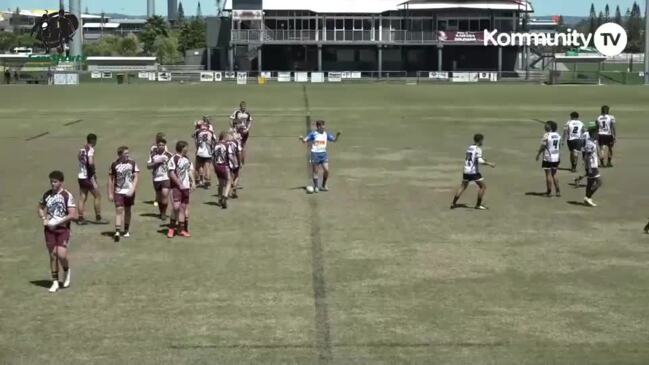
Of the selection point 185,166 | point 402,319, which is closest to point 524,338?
point 402,319

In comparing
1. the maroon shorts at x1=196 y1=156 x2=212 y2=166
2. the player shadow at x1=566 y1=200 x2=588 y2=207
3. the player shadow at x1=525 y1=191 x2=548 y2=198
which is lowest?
the player shadow at x1=566 y1=200 x2=588 y2=207

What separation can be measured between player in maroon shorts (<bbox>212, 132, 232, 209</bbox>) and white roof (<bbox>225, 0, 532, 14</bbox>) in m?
86.6

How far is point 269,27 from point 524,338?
99931mm

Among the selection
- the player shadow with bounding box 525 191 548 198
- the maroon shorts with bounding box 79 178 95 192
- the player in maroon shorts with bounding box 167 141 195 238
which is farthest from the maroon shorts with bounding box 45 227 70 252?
the player shadow with bounding box 525 191 548 198

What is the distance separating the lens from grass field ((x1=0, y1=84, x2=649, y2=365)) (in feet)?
34.9

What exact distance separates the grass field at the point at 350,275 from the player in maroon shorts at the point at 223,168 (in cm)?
40

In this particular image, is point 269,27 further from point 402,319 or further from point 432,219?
point 402,319

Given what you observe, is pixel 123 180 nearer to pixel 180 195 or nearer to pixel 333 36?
pixel 180 195

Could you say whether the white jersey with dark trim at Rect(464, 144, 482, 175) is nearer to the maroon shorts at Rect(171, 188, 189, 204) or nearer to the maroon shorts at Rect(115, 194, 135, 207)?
the maroon shorts at Rect(171, 188, 189, 204)

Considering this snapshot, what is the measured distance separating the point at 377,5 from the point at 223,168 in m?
89.8

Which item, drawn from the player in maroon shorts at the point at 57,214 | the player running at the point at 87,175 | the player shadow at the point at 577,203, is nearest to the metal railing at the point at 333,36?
the player shadow at the point at 577,203

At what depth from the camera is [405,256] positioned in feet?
51.0

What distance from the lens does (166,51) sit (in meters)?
143

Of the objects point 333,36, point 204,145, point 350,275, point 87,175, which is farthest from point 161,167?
point 333,36
